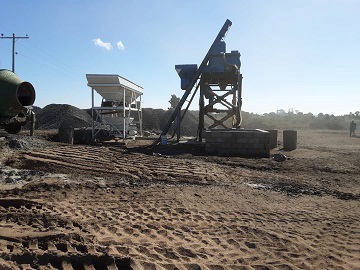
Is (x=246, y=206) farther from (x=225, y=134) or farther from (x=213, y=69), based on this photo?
(x=213, y=69)

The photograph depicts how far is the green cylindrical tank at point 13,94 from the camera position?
303cm

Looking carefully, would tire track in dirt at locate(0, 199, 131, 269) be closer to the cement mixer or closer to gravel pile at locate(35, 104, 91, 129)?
the cement mixer

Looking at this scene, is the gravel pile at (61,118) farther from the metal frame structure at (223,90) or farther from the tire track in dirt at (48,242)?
the tire track in dirt at (48,242)

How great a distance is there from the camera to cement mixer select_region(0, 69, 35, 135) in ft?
9.95

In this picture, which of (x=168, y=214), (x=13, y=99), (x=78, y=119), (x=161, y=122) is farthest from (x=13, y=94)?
(x=161, y=122)

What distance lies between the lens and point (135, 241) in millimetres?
4160

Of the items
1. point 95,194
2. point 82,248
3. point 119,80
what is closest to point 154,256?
point 82,248

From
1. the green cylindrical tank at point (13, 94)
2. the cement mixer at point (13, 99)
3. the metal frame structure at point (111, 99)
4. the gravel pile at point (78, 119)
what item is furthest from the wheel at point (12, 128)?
the gravel pile at point (78, 119)

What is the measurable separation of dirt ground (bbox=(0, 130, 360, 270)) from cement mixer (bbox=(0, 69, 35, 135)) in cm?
146

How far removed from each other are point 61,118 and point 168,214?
25356 mm

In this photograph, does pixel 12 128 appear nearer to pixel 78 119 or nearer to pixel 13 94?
pixel 13 94

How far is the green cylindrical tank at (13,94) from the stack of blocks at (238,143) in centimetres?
967

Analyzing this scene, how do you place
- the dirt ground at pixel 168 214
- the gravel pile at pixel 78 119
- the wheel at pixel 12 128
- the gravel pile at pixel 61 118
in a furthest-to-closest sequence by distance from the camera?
the gravel pile at pixel 78 119 → the gravel pile at pixel 61 118 → the dirt ground at pixel 168 214 → the wheel at pixel 12 128

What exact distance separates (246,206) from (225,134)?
259 inches
